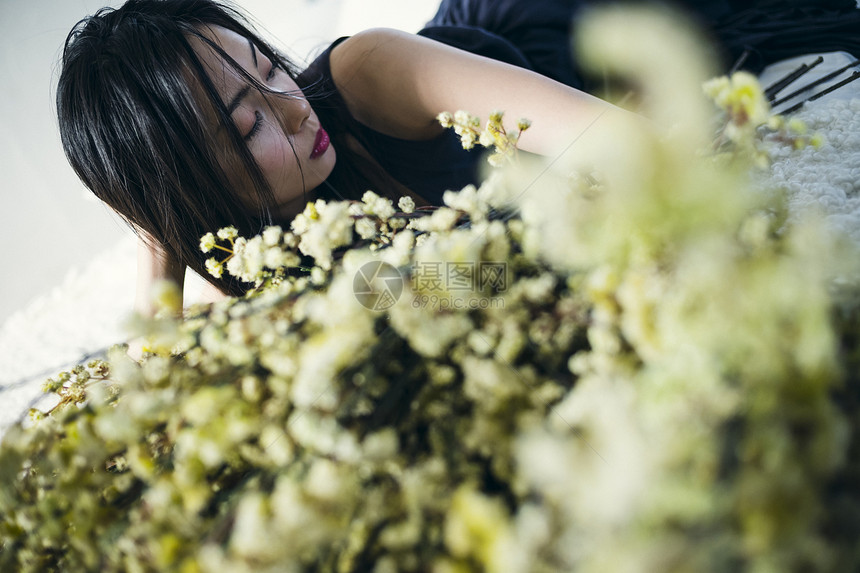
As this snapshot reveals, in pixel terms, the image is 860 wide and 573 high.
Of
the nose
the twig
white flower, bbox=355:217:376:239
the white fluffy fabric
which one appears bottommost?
the white fluffy fabric

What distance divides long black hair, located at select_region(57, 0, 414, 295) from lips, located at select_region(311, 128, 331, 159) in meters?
0.10

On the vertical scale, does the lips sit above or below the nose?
below

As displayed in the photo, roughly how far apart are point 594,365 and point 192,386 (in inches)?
8.2

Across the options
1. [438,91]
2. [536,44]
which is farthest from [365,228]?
[536,44]

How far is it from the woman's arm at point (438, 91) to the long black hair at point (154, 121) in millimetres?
191

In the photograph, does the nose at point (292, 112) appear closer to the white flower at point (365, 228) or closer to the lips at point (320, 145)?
the lips at point (320, 145)

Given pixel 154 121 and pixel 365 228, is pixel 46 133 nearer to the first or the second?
pixel 154 121

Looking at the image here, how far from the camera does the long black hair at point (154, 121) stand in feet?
1.88

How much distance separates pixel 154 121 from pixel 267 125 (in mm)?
138

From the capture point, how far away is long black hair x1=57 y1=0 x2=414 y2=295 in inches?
22.5

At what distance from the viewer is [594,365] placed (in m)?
0.20

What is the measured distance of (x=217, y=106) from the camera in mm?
570

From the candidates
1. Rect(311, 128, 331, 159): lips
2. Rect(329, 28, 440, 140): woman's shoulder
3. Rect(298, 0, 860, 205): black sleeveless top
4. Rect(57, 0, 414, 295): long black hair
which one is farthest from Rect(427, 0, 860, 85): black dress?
Rect(57, 0, 414, 295): long black hair

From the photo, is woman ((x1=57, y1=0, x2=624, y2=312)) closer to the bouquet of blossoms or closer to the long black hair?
the long black hair
